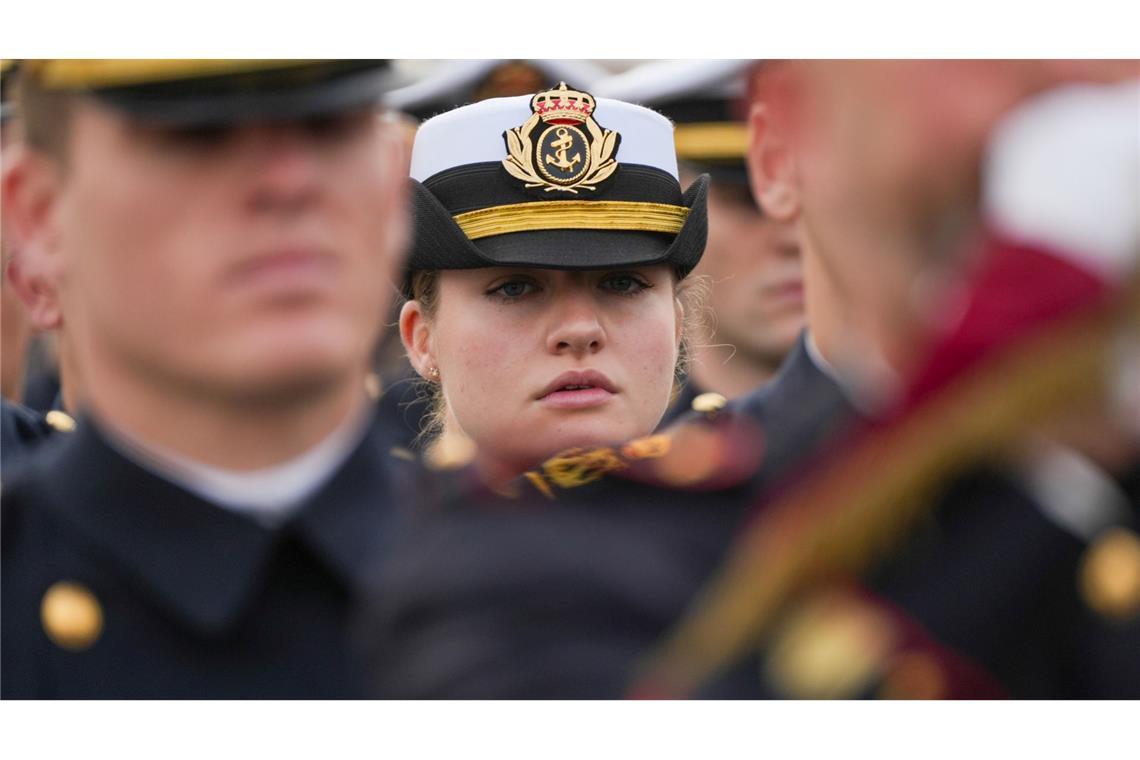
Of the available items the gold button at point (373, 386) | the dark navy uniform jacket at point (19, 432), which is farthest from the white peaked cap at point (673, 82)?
the dark navy uniform jacket at point (19, 432)

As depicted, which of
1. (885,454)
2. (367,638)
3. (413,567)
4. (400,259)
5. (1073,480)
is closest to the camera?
(885,454)

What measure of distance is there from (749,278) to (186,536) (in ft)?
3.49

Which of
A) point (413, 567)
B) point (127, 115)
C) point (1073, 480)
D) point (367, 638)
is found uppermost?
point (127, 115)

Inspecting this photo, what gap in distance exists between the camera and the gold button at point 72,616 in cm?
196

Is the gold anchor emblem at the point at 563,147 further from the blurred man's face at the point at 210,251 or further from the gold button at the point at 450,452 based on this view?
the blurred man's face at the point at 210,251

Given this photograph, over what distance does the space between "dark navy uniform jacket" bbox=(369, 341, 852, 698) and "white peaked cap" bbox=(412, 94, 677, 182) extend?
691 mm

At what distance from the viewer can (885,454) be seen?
1557mm

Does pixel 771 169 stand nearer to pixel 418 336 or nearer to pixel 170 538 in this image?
pixel 418 336

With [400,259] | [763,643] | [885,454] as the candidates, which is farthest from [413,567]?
[400,259]

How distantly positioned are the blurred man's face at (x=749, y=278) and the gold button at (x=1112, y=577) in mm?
819

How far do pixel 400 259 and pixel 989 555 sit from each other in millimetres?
1059

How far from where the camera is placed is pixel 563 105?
2.46 metres

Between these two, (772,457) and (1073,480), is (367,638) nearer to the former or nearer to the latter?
(772,457)

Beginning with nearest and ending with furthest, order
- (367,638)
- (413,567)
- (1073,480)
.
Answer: (1073,480)
(413,567)
(367,638)
